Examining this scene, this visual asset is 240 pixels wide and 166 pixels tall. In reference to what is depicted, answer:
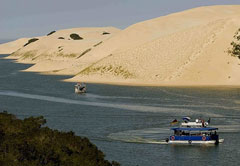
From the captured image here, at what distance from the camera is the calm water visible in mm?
63125

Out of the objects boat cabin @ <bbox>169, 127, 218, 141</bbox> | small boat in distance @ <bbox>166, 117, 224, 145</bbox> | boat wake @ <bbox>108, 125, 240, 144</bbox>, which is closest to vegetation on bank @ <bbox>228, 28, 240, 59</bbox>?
boat wake @ <bbox>108, 125, 240, 144</bbox>

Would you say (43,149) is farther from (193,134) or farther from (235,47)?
(235,47)

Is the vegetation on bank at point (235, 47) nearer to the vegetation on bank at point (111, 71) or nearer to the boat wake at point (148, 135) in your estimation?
the vegetation on bank at point (111, 71)

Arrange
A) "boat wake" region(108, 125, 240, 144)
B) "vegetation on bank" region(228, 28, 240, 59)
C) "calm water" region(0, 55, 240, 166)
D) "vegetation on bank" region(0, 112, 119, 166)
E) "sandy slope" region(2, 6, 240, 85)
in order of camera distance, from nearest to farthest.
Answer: "vegetation on bank" region(0, 112, 119, 166) < "calm water" region(0, 55, 240, 166) < "boat wake" region(108, 125, 240, 144) < "sandy slope" region(2, 6, 240, 85) < "vegetation on bank" region(228, 28, 240, 59)

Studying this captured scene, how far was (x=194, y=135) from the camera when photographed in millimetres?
70812

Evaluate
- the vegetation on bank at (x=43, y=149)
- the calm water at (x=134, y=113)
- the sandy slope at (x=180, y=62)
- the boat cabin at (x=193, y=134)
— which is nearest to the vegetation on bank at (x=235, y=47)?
the sandy slope at (x=180, y=62)

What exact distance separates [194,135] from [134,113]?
2101cm

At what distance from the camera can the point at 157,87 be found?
135875 mm

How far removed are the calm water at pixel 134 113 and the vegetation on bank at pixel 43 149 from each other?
1369 centimetres

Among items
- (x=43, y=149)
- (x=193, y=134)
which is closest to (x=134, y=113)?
(x=193, y=134)

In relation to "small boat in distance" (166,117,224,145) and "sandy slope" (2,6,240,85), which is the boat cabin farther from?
Result: "sandy slope" (2,6,240,85)

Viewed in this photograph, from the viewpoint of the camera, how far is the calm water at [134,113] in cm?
6312

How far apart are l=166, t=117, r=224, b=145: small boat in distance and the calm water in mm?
1364

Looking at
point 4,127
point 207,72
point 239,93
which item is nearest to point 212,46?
point 207,72
